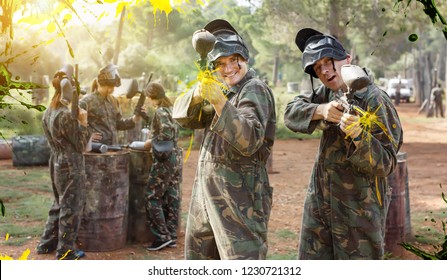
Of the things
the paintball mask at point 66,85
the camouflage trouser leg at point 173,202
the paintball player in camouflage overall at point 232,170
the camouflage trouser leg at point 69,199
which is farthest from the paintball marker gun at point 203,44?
the camouflage trouser leg at point 173,202

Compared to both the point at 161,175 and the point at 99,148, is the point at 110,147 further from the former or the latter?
the point at 161,175

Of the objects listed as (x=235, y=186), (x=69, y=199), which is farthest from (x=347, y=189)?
(x=69, y=199)

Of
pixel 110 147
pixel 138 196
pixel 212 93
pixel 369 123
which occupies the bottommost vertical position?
pixel 138 196

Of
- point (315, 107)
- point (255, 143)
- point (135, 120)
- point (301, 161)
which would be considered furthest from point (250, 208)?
point (301, 161)

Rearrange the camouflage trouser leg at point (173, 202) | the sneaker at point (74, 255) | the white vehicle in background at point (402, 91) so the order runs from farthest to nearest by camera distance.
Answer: the white vehicle in background at point (402, 91) → the camouflage trouser leg at point (173, 202) → the sneaker at point (74, 255)

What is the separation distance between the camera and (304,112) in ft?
12.2

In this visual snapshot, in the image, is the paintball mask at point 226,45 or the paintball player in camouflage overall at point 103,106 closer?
the paintball mask at point 226,45

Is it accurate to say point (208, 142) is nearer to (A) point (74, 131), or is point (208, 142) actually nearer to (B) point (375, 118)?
(B) point (375, 118)

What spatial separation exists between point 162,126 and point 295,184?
17.1 feet

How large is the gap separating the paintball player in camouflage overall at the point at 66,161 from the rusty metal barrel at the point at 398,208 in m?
2.88

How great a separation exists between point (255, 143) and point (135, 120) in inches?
165

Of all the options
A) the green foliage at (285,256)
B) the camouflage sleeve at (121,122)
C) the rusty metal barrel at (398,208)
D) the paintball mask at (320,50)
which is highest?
the paintball mask at (320,50)

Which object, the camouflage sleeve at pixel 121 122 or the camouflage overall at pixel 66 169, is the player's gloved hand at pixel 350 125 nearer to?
the camouflage overall at pixel 66 169

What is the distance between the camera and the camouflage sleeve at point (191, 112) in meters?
3.77
